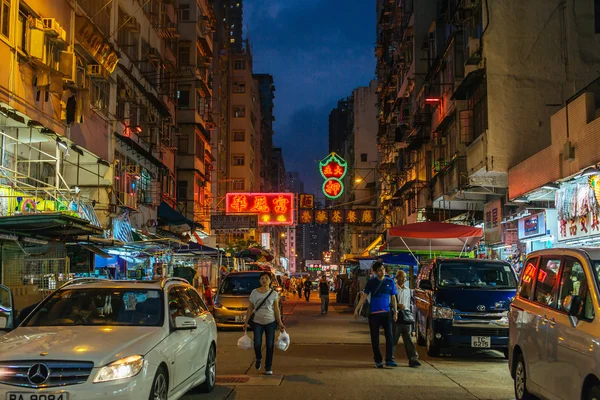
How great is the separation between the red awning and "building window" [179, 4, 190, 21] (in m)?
30.0

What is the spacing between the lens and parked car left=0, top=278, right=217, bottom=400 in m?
6.52

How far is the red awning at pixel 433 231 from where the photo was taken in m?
20.3

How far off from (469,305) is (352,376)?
357 cm

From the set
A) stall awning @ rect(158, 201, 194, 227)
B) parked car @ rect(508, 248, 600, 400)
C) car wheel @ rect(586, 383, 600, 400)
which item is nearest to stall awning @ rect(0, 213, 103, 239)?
parked car @ rect(508, 248, 600, 400)

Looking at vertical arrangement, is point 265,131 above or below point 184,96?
above

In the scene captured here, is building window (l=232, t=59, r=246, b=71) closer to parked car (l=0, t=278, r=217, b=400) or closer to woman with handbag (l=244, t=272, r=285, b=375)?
woman with handbag (l=244, t=272, r=285, b=375)

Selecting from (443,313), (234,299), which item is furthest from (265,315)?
(234,299)

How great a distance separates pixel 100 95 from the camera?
2417 cm

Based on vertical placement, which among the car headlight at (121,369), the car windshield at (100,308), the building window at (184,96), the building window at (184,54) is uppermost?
the building window at (184,54)

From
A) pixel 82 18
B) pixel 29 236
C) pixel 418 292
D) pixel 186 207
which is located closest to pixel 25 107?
pixel 29 236

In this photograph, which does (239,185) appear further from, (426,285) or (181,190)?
(426,285)

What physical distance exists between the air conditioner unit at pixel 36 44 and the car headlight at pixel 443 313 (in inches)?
445

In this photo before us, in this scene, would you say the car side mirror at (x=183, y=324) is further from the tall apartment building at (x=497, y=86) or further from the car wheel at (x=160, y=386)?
the tall apartment building at (x=497, y=86)

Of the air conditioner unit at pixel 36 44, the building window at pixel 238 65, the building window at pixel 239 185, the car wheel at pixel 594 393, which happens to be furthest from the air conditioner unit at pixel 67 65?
the building window at pixel 238 65
